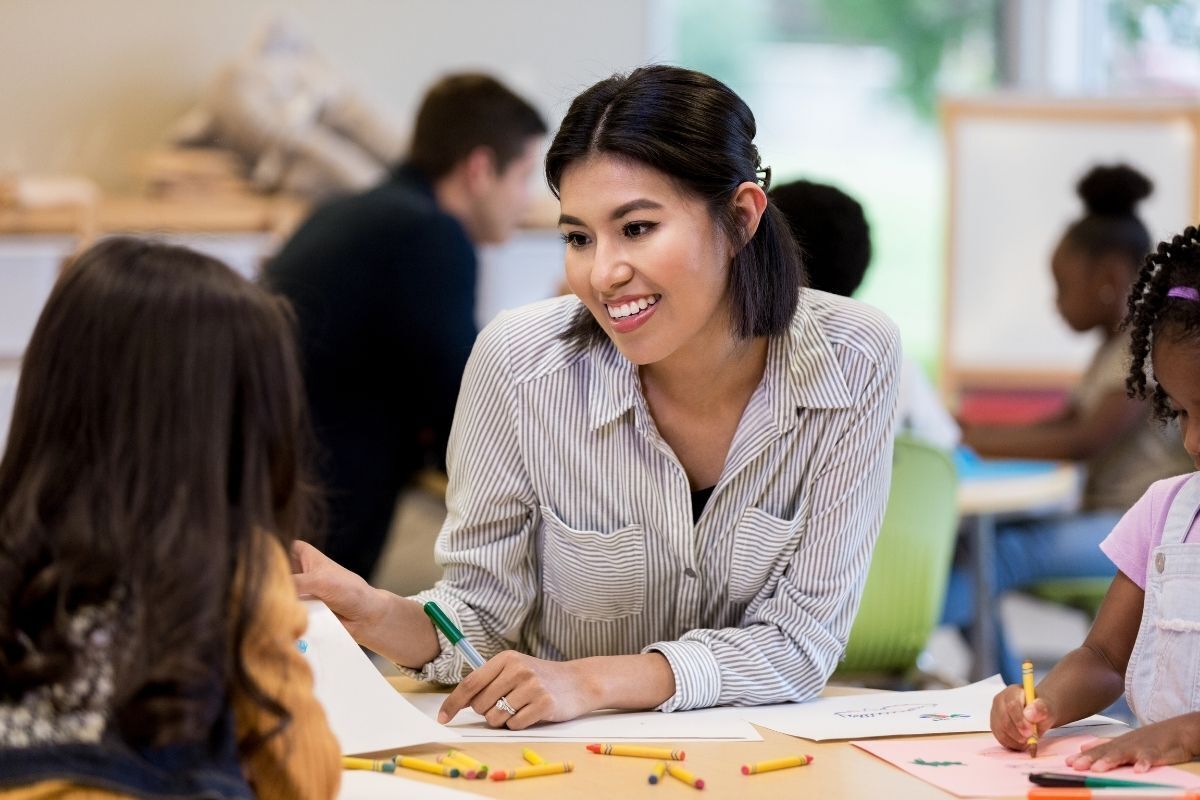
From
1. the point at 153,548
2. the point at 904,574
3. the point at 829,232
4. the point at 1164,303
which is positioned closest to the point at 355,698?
the point at 153,548

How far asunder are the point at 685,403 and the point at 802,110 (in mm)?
4298

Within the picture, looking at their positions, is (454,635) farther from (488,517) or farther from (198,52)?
(198,52)

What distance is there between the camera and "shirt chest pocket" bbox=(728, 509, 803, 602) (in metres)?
1.70

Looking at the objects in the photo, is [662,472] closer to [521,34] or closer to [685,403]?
[685,403]

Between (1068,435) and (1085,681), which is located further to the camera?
(1068,435)

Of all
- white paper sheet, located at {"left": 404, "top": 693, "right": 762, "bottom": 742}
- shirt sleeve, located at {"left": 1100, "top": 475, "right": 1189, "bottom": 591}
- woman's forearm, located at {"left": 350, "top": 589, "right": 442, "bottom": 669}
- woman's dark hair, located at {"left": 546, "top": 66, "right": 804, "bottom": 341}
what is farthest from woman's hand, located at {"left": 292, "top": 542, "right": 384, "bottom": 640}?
shirt sleeve, located at {"left": 1100, "top": 475, "right": 1189, "bottom": 591}

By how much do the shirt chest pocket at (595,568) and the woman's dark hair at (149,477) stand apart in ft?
2.05

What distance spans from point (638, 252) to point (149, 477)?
0.68 metres

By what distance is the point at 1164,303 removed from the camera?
1491 millimetres

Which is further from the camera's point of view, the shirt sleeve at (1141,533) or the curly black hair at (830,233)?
the curly black hair at (830,233)

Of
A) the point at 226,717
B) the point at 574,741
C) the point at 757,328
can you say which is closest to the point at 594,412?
the point at 757,328

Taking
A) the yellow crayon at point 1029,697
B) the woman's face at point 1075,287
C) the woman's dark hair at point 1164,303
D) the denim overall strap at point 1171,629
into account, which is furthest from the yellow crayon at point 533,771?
the woman's face at point 1075,287

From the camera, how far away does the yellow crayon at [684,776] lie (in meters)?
1.32

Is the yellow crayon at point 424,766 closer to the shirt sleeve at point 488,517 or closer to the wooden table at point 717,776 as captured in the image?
the wooden table at point 717,776
